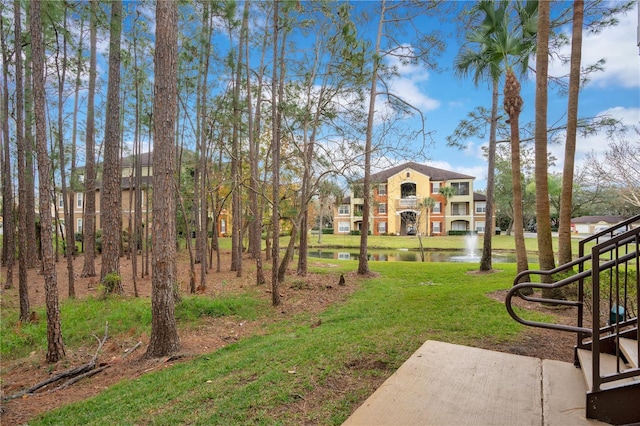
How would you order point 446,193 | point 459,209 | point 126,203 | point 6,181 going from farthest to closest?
point 459,209, point 446,193, point 126,203, point 6,181

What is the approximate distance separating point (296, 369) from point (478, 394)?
183cm

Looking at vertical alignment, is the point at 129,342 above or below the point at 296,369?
below

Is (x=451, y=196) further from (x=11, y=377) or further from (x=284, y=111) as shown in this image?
(x=11, y=377)

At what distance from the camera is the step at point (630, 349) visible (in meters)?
2.50

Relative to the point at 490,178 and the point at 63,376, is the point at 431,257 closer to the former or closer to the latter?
the point at 490,178

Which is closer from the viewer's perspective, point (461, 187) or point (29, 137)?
point (29, 137)

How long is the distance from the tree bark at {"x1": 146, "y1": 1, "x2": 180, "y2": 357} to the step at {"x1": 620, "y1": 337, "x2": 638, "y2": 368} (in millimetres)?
5563

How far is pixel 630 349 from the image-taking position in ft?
8.89

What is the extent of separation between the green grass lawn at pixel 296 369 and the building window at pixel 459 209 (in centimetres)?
3732

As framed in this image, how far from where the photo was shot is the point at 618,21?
9.07 m

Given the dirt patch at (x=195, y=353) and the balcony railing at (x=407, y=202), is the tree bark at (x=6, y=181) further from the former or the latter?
the balcony railing at (x=407, y=202)

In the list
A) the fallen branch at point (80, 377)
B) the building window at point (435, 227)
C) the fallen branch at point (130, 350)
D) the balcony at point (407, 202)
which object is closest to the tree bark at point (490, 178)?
the fallen branch at point (130, 350)

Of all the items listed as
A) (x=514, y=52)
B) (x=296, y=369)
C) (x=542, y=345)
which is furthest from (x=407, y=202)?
(x=296, y=369)

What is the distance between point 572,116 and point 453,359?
5866 mm
